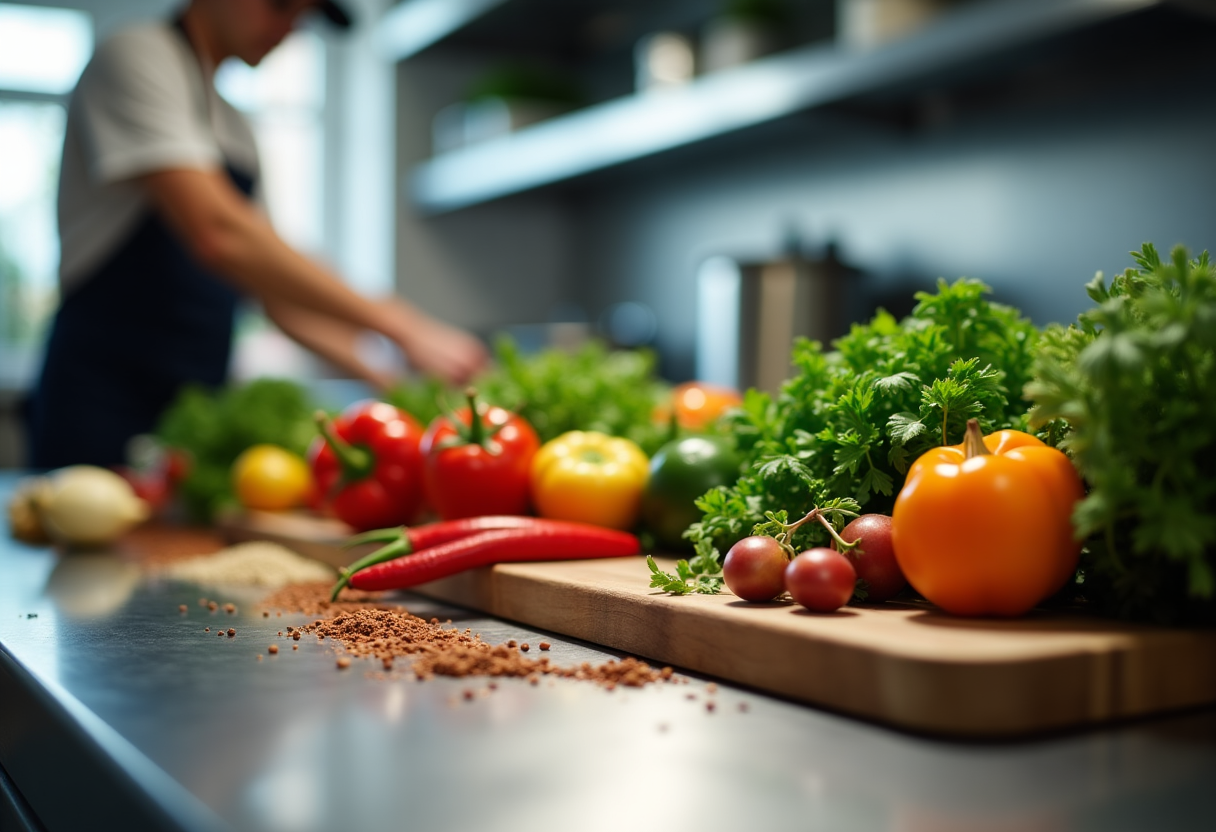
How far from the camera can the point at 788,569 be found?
2.84 ft

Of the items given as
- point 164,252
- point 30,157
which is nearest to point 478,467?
point 164,252

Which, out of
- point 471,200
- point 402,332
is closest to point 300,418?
point 402,332

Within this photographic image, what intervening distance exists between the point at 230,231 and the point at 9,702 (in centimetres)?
155

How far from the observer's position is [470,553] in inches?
45.1

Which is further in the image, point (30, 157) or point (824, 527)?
point (30, 157)

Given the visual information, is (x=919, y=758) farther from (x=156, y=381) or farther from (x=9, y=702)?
(x=156, y=381)

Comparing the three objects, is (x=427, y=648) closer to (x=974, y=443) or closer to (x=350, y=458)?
(x=974, y=443)

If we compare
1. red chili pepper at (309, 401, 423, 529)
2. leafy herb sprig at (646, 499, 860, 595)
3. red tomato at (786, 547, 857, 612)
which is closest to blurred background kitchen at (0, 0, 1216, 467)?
red chili pepper at (309, 401, 423, 529)

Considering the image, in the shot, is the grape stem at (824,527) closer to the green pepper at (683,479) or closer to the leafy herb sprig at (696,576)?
the leafy herb sprig at (696,576)

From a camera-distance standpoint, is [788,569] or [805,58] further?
[805,58]

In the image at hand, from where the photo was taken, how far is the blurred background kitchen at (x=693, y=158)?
2.34m

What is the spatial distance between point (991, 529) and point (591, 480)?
60cm

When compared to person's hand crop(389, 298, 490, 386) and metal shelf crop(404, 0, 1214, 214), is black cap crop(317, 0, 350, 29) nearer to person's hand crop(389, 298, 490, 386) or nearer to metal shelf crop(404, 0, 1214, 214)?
person's hand crop(389, 298, 490, 386)

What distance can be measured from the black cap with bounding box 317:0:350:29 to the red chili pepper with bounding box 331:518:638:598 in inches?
65.7
